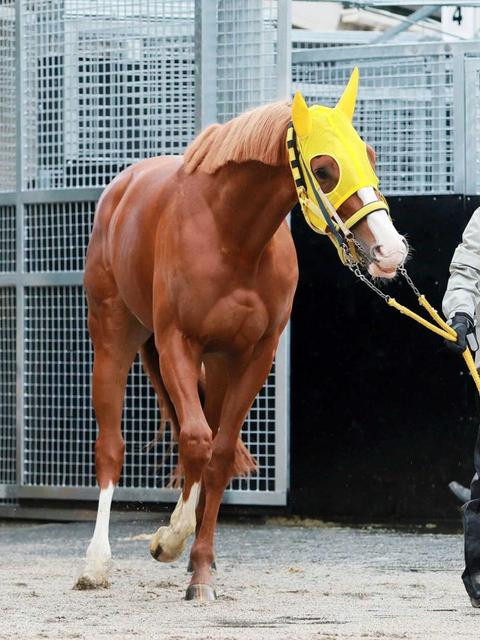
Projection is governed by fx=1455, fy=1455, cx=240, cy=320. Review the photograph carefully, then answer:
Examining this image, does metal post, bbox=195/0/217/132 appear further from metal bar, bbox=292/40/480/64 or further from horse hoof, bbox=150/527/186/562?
horse hoof, bbox=150/527/186/562

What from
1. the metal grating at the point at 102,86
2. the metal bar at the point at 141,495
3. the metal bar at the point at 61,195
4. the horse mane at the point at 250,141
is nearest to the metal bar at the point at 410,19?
the metal grating at the point at 102,86

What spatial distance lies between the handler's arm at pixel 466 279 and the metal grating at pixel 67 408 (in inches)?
150

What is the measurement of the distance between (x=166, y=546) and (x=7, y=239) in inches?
167

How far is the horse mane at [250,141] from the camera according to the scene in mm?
6359

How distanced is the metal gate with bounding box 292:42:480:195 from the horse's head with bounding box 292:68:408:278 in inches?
119

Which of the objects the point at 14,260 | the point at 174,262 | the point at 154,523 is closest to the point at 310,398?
the point at 154,523

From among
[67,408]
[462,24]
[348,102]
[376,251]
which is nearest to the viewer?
[376,251]

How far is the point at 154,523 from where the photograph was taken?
9.85 meters

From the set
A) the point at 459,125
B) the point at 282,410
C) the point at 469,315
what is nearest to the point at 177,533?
the point at 469,315

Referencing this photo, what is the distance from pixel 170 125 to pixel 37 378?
6.36ft

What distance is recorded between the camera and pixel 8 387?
32.9ft

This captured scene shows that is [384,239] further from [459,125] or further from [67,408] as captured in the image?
[67,408]

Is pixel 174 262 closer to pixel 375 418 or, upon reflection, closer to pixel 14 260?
pixel 375 418

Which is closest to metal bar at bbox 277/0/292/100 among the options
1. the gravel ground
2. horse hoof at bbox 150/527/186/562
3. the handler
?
the gravel ground
